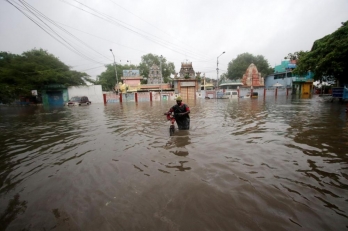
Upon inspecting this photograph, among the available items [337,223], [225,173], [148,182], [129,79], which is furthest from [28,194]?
[129,79]

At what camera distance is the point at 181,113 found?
20.4ft

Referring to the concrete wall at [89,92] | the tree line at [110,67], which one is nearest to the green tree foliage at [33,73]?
the tree line at [110,67]

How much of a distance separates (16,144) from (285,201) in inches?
299

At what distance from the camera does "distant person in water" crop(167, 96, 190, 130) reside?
6.24m

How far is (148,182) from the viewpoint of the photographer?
2861 mm

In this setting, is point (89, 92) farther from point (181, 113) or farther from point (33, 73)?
point (181, 113)

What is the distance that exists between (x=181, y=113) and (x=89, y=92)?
107ft

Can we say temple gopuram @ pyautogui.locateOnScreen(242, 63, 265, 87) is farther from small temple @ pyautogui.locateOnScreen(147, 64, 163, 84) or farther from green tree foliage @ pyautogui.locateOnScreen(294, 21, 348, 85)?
green tree foliage @ pyautogui.locateOnScreen(294, 21, 348, 85)

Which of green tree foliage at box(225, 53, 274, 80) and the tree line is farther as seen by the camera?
green tree foliage at box(225, 53, 274, 80)

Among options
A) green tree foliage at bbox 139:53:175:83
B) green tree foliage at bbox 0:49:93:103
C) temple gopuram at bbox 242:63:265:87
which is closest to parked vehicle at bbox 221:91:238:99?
temple gopuram at bbox 242:63:265:87

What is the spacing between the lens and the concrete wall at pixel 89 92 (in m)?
33.0


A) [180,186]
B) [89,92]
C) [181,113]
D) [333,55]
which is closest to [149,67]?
[89,92]

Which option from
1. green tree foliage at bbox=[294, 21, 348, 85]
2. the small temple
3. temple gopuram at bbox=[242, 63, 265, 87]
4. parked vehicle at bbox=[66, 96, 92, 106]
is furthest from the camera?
the small temple

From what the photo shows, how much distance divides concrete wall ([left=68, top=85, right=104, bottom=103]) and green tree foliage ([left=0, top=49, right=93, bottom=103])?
4.37 feet
